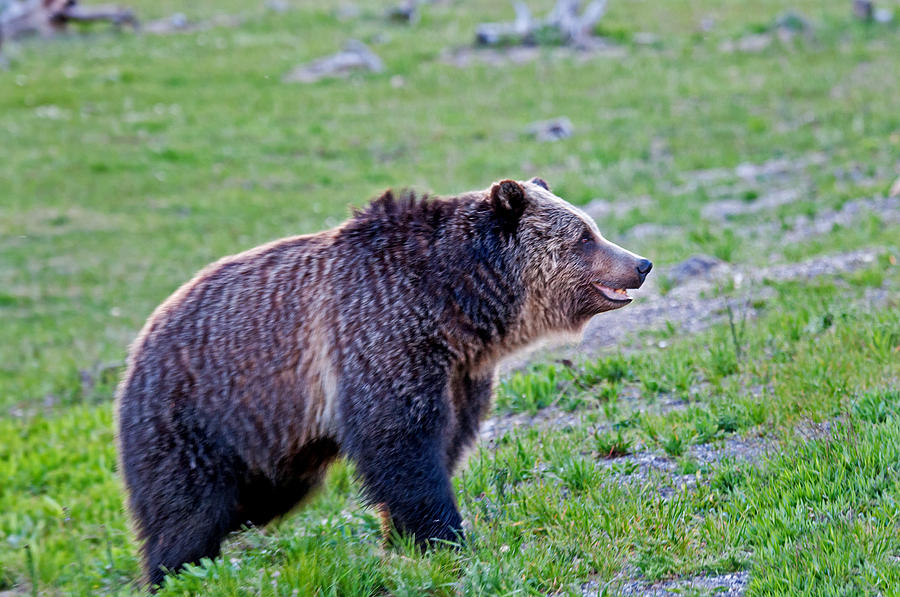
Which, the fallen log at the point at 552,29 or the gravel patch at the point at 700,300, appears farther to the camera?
the fallen log at the point at 552,29

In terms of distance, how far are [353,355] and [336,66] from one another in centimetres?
1764

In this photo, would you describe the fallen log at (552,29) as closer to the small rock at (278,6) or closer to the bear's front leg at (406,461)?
the small rock at (278,6)

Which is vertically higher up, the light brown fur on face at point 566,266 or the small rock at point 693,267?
the light brown fur on face at point 566,266

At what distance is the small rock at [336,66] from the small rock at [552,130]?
529 cm

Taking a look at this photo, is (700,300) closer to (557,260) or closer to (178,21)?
(557,260)

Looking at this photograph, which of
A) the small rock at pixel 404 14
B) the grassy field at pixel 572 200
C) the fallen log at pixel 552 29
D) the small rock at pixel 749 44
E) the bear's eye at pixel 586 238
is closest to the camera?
the grassy field at pixel 572 200

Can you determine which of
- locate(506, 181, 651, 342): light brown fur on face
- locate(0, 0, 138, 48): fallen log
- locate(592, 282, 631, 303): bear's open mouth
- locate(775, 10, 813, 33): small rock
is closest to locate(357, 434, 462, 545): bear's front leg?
locate(506, 181, 651, 342): light brown fur on face

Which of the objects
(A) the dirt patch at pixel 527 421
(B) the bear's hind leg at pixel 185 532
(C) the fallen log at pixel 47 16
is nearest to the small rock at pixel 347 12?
(C) the fallen log at pixel 47 16

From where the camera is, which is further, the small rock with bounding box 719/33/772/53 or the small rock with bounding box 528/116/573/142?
the small rock with bounding box 719/33/772/53

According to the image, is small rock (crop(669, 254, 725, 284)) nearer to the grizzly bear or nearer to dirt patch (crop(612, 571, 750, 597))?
the grizzly bear

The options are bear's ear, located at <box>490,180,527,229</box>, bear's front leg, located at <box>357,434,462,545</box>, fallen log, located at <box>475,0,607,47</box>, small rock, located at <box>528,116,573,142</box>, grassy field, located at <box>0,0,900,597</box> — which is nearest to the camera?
grassy field, located at <box>0,0,900,597</box>

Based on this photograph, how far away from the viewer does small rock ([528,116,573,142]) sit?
16.9m

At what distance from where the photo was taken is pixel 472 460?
224 inches

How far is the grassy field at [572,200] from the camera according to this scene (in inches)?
169
